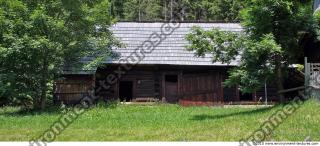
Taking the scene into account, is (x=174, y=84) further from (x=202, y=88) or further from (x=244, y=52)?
(x=244, y=52)

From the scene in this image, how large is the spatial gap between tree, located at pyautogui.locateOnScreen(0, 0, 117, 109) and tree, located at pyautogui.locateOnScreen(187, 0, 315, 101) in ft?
20.0

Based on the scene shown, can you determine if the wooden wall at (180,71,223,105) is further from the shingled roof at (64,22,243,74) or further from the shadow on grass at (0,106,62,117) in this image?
the shadow on grass at (0,106,62,117)

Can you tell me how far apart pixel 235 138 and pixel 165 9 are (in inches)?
2168

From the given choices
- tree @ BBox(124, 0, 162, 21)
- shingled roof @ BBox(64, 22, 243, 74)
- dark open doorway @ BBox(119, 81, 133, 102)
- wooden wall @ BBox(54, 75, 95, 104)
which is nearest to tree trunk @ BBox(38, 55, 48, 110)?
shingled roof @ BBox(64, 22, 243, 74)

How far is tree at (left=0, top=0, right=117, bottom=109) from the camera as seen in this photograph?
21469 millimetres

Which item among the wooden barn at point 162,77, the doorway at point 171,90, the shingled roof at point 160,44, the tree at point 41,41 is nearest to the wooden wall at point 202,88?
the wooden barn at point 162,77

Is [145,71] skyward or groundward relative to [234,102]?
skyward

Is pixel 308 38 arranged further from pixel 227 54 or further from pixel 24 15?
pixel 24 15

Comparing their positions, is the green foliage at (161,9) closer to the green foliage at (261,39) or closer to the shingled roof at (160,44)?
the shingled roof at (160,44)

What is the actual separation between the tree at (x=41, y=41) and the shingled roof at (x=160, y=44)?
357 centimetres

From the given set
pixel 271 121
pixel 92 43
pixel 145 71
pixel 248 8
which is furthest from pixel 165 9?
pixel 271 121

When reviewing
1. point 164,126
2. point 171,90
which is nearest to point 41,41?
point 164,126

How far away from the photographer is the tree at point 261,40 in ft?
63.2

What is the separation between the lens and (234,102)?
2728 cm
